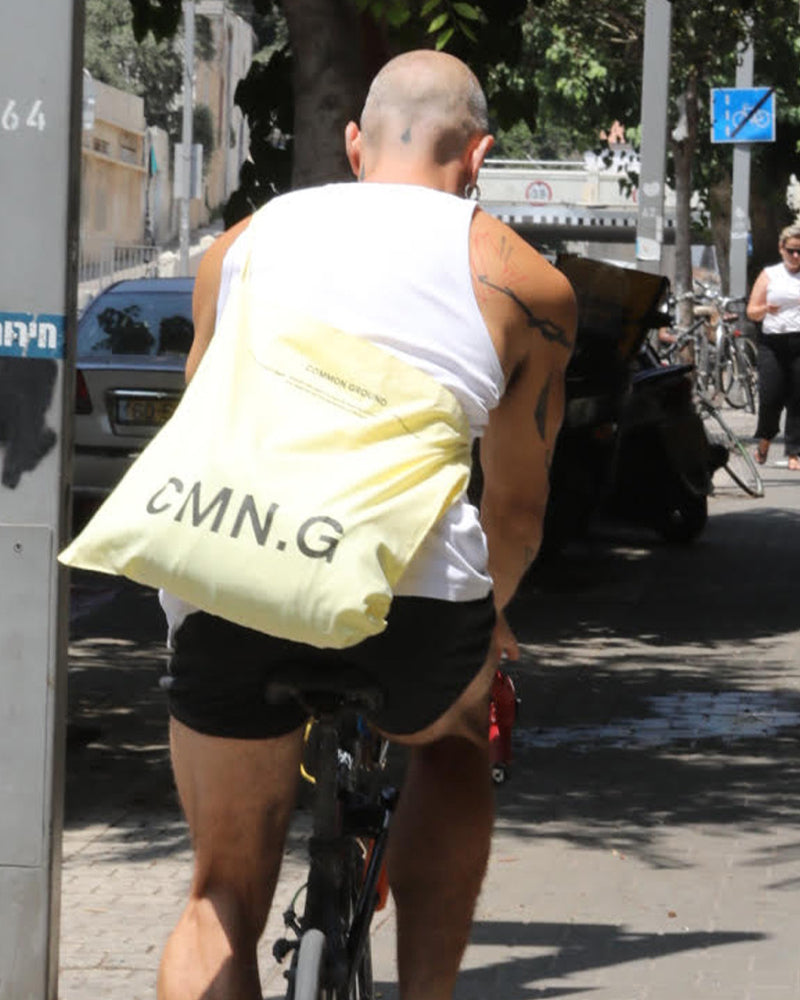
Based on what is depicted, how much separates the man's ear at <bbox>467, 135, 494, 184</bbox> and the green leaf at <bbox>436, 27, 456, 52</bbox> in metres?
4.94

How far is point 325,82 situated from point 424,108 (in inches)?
227

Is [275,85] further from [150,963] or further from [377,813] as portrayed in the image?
[377,813]

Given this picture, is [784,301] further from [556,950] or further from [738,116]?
[556,950]

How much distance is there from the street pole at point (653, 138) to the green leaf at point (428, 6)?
981 cm

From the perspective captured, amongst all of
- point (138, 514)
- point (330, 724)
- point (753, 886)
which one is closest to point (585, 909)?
point (753, 886)

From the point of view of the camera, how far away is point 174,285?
15.2m

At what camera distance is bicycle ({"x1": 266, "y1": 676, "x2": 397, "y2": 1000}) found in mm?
3404

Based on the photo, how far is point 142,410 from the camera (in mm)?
13719

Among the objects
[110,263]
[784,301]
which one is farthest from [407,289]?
[110,263]

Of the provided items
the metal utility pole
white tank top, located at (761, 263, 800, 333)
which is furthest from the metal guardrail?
the metal utility pole

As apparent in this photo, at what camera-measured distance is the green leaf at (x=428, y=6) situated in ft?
27.7

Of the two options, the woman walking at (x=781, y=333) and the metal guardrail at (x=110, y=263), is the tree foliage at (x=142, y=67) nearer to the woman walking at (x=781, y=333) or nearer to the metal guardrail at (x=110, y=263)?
the metal guardrail at (x=110, y=263)

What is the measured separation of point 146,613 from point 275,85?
2.65 meters

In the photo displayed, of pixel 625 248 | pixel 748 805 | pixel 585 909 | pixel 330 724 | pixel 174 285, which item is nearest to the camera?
pixel 330 724
